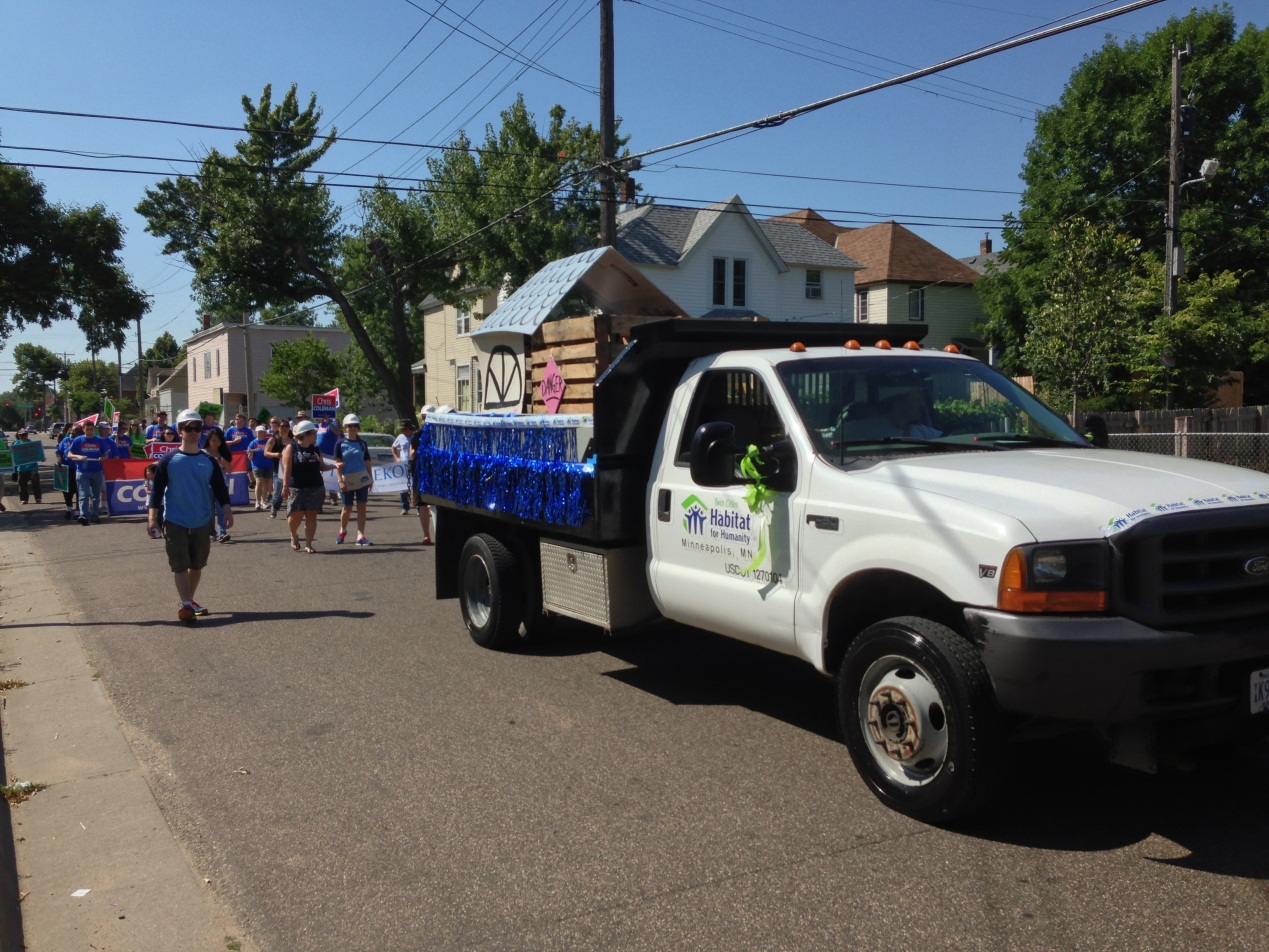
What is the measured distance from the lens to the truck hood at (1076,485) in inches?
165

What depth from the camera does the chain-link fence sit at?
17516 millimetres

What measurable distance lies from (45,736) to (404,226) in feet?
95.5

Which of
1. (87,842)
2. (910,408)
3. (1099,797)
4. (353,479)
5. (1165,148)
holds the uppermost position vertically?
(1165,148)

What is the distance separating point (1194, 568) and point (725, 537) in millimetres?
2241

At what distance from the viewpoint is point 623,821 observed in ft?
15.7

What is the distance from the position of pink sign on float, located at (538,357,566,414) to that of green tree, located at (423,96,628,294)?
2387cm

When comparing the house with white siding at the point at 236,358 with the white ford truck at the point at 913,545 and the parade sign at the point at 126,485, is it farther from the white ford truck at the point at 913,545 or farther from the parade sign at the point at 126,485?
the white ford truck at the point at 913,545

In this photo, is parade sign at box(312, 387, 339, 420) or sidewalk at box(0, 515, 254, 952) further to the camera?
parade sign at box(312, 387, 339, 420)

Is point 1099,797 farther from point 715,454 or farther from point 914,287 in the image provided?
point 914,287

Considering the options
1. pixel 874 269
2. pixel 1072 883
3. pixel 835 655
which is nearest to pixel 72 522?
pixel 835 655

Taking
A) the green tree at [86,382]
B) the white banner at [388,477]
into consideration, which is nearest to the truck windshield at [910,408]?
the white banner at [388,477]

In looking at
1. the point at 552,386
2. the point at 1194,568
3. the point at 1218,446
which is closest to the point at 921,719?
the point at 1194,568

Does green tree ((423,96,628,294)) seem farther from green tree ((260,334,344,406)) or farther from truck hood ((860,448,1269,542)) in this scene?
truck hood ((860,448,1269,542))

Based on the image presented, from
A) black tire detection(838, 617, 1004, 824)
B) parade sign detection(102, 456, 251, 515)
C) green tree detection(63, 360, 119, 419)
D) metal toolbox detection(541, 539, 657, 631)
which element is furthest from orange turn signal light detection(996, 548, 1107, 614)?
green tree detection(63, 360, 119, 419)
